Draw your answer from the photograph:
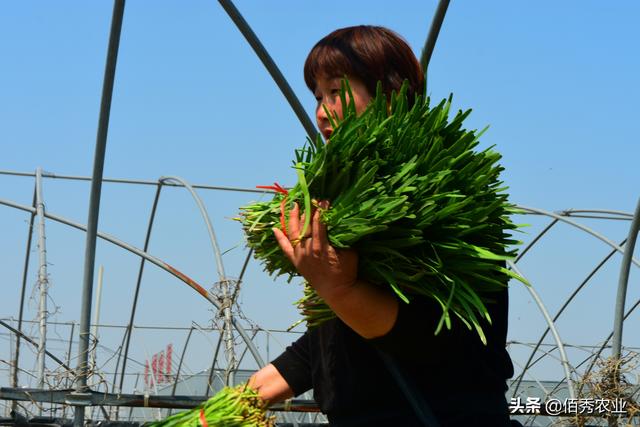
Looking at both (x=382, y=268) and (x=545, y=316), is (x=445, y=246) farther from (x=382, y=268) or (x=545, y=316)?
(x=545, y=316)

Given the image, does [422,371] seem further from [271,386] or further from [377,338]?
[271,386]

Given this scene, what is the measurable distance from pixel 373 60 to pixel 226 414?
73cm

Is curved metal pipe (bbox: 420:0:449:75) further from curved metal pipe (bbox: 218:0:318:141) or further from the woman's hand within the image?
the woman's hand

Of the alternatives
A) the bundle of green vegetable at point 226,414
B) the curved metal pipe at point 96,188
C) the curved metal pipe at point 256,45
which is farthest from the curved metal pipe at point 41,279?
the bundle of green vegetable at point 226,414

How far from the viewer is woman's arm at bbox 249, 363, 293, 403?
205 cm

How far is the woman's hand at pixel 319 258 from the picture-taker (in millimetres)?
1672

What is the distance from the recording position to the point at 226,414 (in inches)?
74.4

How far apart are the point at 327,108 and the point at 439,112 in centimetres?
22

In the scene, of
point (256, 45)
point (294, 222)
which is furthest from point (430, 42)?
point (294, 222)

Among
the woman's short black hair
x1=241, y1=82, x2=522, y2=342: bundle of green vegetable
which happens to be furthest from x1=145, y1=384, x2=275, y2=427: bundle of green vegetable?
the woman's short black hair

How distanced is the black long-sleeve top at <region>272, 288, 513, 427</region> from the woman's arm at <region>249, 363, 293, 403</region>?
0.14 metres

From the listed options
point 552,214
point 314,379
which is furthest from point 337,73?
point 552,214

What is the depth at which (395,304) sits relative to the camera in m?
1.75

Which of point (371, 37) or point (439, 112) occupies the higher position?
point (371, 37)
